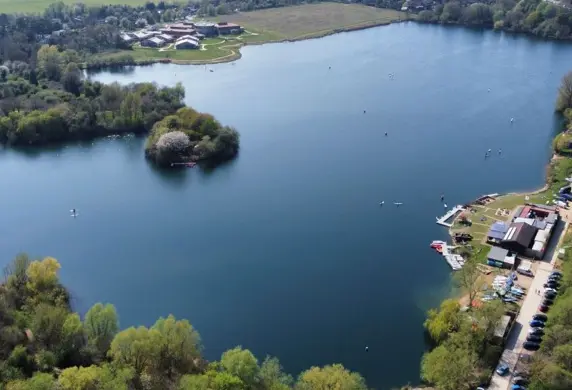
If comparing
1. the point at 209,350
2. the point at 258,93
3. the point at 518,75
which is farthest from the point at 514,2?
the point at 209,350

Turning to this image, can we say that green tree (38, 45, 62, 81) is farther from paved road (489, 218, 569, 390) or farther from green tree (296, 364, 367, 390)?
paved road (489, 218, 569, 390)

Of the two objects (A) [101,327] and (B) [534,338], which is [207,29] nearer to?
(A) [101,327]

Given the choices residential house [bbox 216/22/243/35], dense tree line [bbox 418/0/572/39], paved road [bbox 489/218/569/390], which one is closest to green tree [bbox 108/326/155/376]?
paved road [bbox 489/218/569/390]

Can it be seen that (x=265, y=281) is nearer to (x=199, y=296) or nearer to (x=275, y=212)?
(x=199, y=296)

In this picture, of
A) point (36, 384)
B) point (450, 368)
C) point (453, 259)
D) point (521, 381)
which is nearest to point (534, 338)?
point (521, 381)

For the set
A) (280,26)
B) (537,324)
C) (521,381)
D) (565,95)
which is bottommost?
(521,381)

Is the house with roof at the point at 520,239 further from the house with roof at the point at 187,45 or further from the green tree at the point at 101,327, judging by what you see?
the house with roof at the point at 187,45

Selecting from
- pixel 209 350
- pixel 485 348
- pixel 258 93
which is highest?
pixel 258 93
